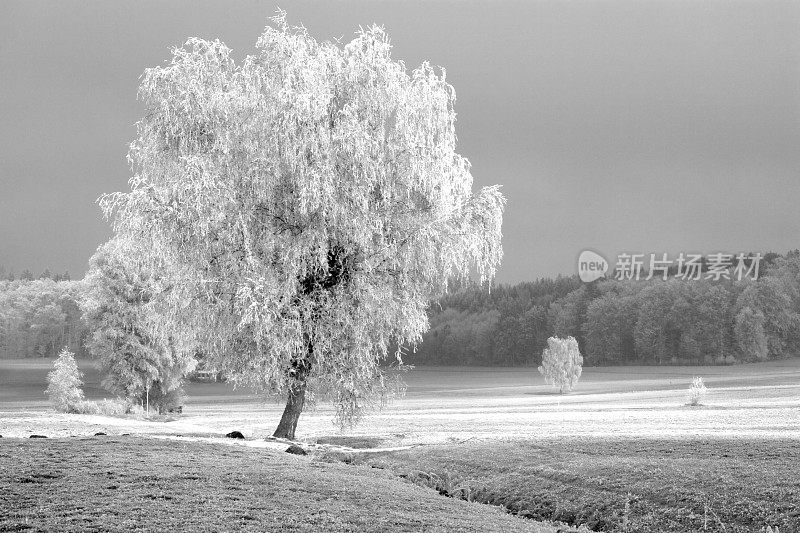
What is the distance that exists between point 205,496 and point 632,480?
12.6 metres

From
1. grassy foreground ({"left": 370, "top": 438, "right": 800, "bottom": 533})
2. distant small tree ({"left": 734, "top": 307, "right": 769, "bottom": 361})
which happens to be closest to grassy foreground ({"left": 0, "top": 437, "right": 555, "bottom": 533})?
grassy foreground ({"left": 370, "top": 438, "right": 800, "bottom": 533})

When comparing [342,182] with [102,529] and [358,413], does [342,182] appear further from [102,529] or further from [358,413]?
[102,529]

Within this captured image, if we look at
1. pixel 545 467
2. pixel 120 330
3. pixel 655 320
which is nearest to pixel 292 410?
pixel 545 467

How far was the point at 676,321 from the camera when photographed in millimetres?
157875

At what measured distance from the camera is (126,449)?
26656 millimetres

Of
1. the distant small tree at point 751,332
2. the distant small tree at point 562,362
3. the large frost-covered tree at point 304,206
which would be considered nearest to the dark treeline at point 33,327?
the distant small tree at point 562,362

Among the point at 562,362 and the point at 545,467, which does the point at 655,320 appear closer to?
the point at 562,362

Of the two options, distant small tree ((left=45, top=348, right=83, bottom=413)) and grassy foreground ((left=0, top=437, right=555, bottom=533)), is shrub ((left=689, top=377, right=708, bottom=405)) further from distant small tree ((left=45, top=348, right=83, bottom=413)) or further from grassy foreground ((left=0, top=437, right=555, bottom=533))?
grassy foreground ((left=0, top=437, right=555, bottom=533))

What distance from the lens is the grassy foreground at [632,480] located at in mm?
20734

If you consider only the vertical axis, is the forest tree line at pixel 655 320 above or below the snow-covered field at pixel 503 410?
above

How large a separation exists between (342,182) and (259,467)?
14.3m

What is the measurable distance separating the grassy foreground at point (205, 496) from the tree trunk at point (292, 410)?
31.8 ft

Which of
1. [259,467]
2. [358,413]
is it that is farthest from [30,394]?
[259,467]

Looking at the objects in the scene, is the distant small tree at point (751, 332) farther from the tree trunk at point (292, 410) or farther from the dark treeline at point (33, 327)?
the tree trunk at point (292, 410)
